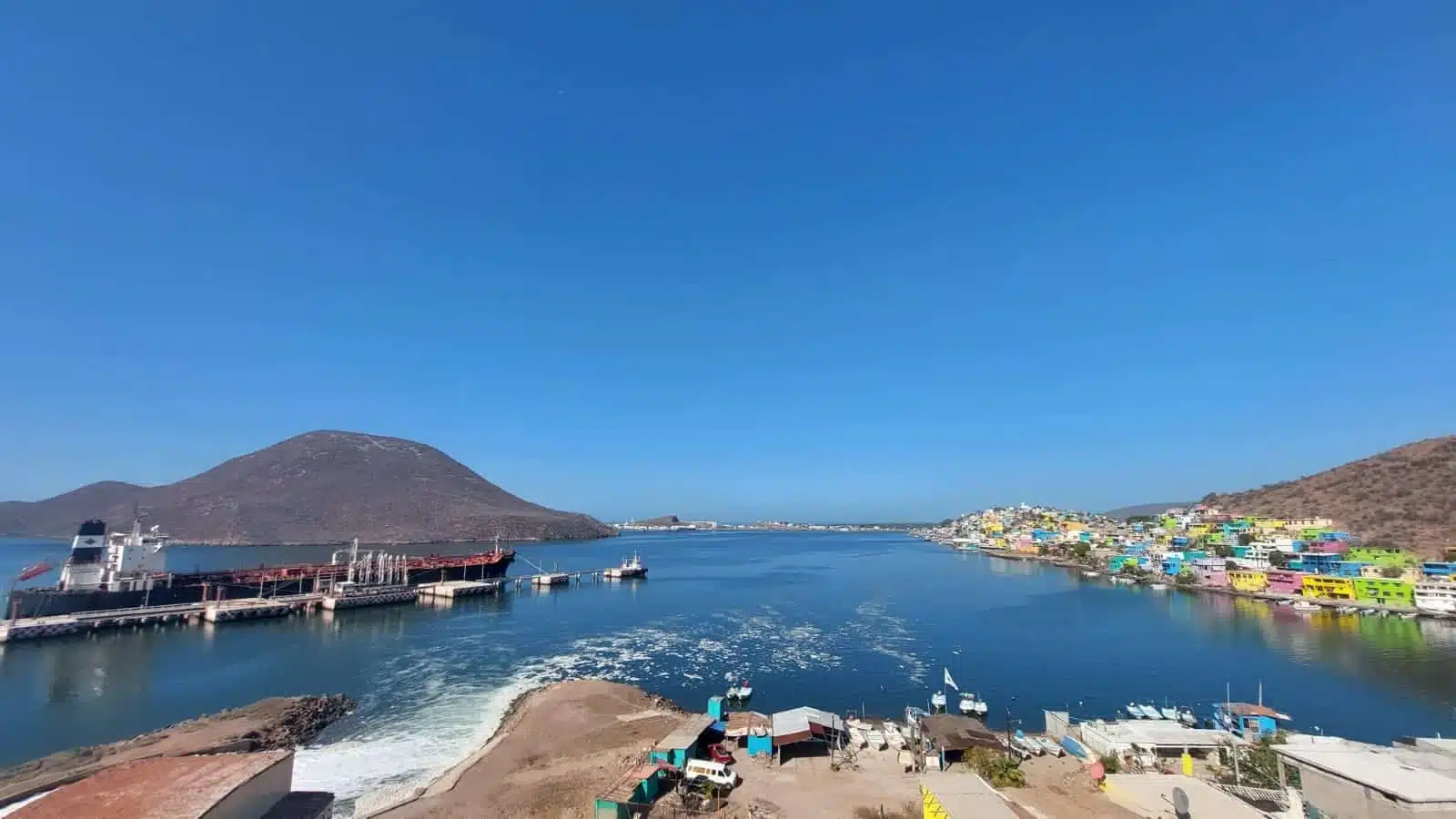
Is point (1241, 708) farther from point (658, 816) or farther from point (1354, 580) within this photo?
point (1354, 580)

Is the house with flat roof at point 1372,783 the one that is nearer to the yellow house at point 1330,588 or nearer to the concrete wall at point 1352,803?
the concrete wall at point 1352,803

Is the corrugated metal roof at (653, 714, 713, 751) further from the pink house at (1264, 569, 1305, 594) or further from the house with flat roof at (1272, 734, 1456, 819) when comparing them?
the pink house at (1264, 569, 1305, 594)

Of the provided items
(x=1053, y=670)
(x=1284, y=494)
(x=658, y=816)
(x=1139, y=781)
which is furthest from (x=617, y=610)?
(x=1284, y=494)

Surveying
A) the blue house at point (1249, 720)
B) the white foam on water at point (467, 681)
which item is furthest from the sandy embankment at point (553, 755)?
the blue house at point (1249, 720)

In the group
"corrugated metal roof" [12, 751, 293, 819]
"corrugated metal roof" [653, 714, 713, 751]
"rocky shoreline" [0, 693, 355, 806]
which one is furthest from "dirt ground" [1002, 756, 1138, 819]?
"rocky shoreline" [0, 693, 355, 806]

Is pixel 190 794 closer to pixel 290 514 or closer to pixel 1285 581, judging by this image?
pixel 1285 581
